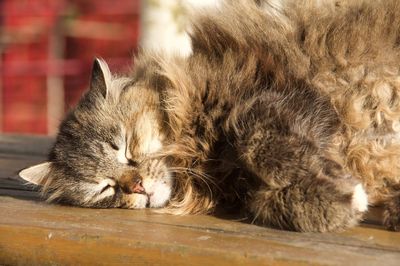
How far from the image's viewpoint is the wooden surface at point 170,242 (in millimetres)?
1597

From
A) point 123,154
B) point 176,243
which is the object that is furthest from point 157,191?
point 176,243

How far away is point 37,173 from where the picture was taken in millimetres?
2533

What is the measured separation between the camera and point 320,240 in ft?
5.68

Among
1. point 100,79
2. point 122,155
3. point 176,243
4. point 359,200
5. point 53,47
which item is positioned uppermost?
point 53,47

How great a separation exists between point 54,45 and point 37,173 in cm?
493

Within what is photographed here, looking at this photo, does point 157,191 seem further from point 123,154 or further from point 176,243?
point 176,243

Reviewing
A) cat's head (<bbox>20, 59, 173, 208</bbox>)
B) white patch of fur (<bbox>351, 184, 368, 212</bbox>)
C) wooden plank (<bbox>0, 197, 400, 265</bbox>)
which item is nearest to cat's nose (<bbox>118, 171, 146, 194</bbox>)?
cat's head (<bbox>20, 59, 173, 208</bbox>)

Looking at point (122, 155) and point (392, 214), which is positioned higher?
point (122, 155)

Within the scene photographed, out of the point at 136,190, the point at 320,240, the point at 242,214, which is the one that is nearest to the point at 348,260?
the point at 320,240

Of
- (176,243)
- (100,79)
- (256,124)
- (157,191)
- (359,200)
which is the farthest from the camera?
(100,79)

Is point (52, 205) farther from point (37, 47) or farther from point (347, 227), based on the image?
point (37, 47)

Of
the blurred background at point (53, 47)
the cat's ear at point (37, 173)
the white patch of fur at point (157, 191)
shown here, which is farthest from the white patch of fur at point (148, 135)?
the blurred background at point (53, 47)

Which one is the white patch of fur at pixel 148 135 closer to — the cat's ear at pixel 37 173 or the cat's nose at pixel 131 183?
the cat's nose at pixel 131 183

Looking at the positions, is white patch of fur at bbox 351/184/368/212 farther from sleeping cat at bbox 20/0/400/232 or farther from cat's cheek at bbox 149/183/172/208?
cat's cheek at bbox 149/183/172/208
